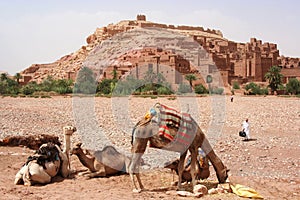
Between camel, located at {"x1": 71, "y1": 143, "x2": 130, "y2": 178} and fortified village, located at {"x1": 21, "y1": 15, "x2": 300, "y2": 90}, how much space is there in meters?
16.2

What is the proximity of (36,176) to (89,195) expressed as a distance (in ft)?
3.75

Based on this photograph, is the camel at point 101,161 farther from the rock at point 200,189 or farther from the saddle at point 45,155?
the rock at point 200,189

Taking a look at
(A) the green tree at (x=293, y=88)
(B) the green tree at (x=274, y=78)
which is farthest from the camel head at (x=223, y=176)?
(B) the green tree at (x=274, y=78)

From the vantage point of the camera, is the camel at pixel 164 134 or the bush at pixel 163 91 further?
the bush at pixel 163 91

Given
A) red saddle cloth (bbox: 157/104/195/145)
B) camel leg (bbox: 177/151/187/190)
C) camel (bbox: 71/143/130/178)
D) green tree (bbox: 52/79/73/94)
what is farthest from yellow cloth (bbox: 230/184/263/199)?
green tree (bbox: 52/79/73/94)

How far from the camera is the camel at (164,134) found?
6262 mm

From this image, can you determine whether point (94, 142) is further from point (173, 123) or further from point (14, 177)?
point (173, 123)

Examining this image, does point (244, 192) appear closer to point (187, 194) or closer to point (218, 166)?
point (218, 166)

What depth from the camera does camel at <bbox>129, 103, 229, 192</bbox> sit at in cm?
626

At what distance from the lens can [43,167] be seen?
674 centimetres

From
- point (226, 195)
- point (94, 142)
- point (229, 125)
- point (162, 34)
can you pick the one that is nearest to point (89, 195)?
point (226, 195)

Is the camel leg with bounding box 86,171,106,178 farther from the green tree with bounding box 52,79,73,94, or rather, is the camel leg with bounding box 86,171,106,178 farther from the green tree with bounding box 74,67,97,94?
the green tree with bounding box 52,79,73,94

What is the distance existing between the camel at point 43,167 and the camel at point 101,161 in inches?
12.5

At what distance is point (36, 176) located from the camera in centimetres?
660
